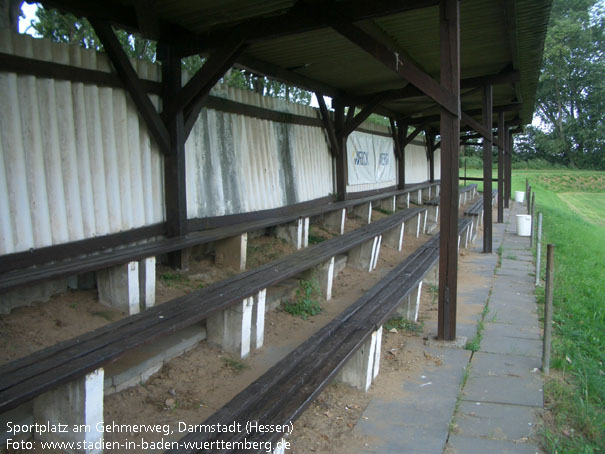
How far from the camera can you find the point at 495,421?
116 inches

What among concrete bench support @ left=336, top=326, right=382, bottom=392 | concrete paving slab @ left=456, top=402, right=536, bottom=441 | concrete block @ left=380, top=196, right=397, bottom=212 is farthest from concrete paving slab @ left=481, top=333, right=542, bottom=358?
concrete block @ left=380, top=196, right=397, bottom=212

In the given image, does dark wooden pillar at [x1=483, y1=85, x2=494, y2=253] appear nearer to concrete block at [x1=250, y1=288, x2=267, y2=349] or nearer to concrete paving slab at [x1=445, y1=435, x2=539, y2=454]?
concrete block at [x1=250, y1=288, x2=267, y2=349]

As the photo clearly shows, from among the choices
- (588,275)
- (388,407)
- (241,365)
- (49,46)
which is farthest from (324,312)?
(588,275)

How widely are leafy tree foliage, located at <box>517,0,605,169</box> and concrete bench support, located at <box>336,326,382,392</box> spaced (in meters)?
44.7

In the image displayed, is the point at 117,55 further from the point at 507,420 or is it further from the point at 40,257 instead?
the point at 507,420

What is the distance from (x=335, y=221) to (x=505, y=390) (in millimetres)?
5253

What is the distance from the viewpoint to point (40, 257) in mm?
3711

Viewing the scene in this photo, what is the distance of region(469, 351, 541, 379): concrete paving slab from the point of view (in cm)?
364

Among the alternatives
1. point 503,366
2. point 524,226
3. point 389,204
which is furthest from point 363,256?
point 524,226

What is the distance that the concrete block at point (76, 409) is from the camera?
2.42 metres

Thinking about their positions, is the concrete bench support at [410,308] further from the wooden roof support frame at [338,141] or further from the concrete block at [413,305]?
the wooden roof support frame at [338,141]

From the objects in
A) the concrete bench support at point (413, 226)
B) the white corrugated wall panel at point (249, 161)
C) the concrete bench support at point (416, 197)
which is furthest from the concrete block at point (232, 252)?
the concrete bench support at point (416, 197)

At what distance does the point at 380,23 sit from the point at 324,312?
3.14 m

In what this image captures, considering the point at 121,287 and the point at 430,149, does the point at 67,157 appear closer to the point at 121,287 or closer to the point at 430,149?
the point at 121,287
